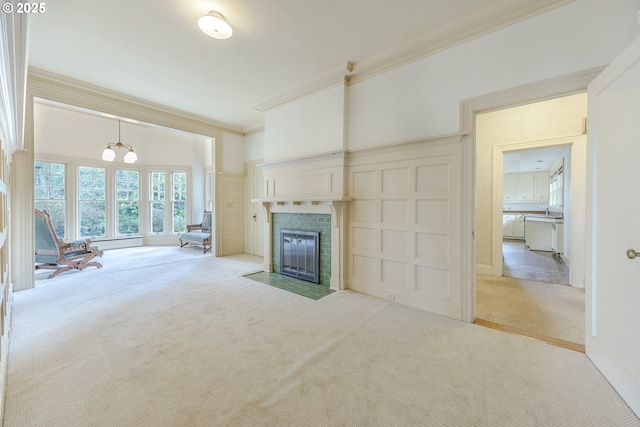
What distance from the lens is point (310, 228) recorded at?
3.96 meters

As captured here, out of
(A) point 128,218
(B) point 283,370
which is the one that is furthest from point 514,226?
(A) point 128,218

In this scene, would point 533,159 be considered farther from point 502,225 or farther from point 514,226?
point 502,225

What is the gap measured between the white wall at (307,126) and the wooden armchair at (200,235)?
3.01 meters

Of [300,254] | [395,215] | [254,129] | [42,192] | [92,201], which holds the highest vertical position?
[254,129]

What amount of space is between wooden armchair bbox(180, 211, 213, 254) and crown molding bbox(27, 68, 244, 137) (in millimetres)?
2412

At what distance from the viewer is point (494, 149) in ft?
14.1

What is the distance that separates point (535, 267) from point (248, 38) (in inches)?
233

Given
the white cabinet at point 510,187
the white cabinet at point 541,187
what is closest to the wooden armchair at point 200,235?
the white cabinet at point 510,187

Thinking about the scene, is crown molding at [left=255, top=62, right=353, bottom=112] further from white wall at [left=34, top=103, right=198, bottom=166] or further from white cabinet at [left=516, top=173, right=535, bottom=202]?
white cabinet at [left=516, top=173, right=535, bottom=202]

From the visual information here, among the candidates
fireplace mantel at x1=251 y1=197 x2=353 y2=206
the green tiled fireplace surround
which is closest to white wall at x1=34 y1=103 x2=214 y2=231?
fireplace mantel at x1=251 y1=197 x2=353 y2=206

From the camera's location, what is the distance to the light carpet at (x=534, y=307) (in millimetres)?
2410

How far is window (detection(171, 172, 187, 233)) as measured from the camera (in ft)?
24.3

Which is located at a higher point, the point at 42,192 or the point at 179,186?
the point at 179,186

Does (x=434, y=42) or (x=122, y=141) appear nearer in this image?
(x=434, y=42)
